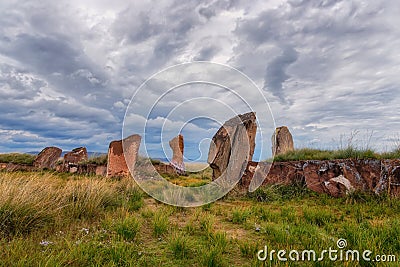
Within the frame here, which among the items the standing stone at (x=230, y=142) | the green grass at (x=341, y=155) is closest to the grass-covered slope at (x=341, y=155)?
the green grass at (x=341, y=155)

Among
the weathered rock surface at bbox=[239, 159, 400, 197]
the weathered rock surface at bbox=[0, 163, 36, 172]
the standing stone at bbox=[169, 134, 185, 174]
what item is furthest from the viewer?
the weathered rock surface at bbox=[0, 163, 36, 172]

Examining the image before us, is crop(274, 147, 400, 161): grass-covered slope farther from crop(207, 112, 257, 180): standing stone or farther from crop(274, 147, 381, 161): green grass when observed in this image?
crop(207, 112, 257, 180): standing stone

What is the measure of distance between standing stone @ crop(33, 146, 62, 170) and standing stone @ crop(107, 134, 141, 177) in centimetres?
693

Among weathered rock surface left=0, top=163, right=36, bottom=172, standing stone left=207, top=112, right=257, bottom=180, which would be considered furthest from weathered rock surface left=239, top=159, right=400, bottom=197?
weathered rock surface left=0, top=163, right=36, bottom=172

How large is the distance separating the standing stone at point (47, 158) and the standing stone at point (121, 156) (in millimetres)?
6927

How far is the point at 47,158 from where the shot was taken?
16.1 meters

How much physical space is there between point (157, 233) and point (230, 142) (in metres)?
5.64

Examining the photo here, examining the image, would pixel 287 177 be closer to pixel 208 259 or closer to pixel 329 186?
pixel 329 186

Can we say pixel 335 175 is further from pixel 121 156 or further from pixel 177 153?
pixel 177 153

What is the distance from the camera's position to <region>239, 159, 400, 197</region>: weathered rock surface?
5.88 m

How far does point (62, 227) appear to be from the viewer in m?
3.66

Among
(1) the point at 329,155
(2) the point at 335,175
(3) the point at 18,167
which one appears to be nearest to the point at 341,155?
(1) the point at 329,155

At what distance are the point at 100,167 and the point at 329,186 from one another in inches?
418

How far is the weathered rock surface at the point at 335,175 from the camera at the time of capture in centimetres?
588
